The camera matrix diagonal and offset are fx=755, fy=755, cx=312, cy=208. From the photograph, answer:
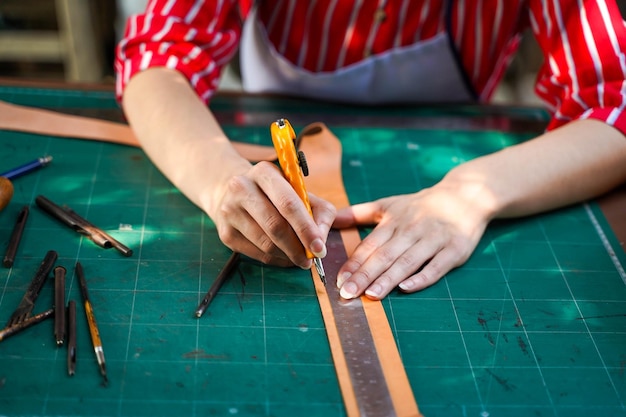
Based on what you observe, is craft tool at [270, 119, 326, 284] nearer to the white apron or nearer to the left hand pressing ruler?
the left hand pressing ruler

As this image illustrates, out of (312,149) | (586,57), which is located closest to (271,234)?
(312,149)

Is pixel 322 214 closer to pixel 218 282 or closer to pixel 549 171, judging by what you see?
pixel 218 282

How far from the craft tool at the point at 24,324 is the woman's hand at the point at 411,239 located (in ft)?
1.65

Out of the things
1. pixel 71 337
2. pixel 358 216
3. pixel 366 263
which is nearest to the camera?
pixel 71 337

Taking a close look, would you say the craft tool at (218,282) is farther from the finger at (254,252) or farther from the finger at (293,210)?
the finger at (293,210)

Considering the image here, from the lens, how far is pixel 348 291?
1.34 metres

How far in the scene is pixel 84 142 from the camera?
5.70 ft

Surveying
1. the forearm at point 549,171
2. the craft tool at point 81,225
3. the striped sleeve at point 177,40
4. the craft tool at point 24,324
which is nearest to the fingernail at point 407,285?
the forearm at point 549,171

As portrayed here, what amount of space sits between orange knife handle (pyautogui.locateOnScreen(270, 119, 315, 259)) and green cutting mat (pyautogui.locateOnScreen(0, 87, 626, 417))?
205mm

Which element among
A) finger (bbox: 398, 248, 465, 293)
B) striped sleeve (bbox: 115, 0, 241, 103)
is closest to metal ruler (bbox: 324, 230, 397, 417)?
finger (bbox: 398, 248, 465, 293)

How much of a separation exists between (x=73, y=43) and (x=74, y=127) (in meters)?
1.51

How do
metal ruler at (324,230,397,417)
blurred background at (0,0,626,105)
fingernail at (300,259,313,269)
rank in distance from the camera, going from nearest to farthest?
1. metal ruler at (324,230,397,417)
2. fingernail at (300,259,313,269)
3. blurred background at (0,0,626,105)

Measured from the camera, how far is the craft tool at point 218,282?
4.25ft

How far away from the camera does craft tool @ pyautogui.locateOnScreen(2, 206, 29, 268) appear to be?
135cm
